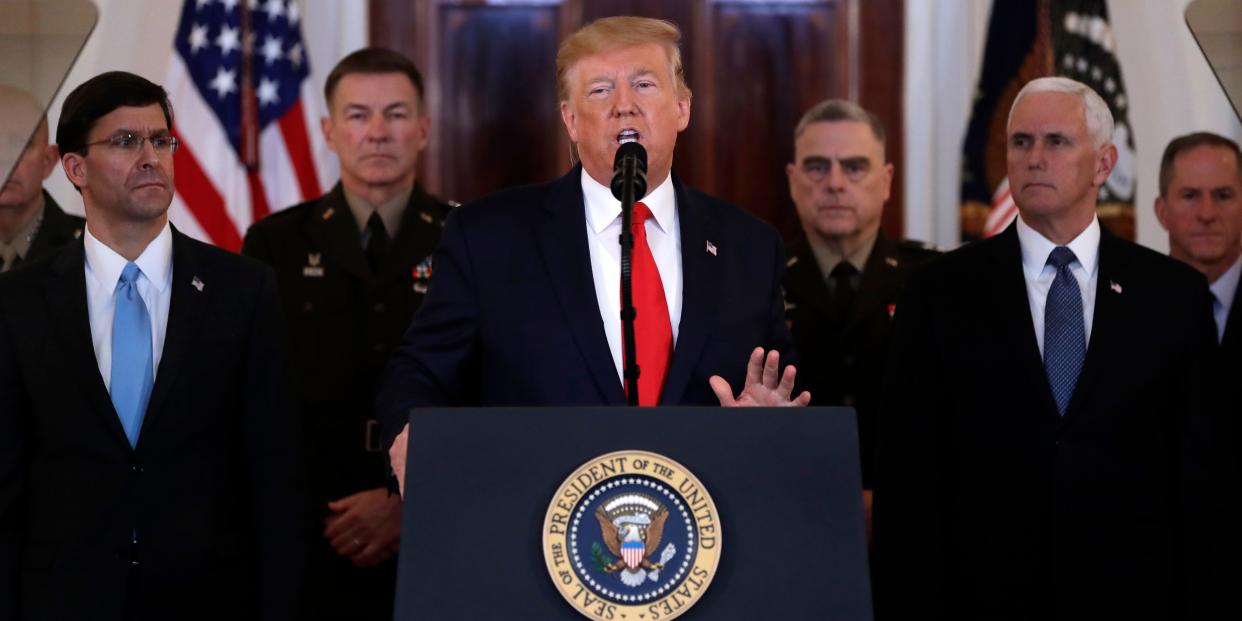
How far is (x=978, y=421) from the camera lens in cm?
296

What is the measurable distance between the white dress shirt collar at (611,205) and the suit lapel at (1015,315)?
82 centimetres

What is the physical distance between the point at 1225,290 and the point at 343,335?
2.20 metres

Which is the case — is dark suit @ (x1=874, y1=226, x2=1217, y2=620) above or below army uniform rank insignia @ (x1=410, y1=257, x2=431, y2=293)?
below

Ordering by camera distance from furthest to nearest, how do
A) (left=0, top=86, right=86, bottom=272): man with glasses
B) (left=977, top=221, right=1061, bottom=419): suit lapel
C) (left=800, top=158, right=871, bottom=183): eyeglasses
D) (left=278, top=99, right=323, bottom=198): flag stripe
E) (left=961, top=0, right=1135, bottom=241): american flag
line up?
(left=278, top=99, right=323, bottom=198): flag stripe < (left=961, top=0, right=1135, bottom=241): american flag < (left=800, top=158, right=871, bottom=183): eyeglasses < (left=0, top=86, right=86, bottom=272): man with glasses < (left=977, top=221, right=1061, bottom=419): suit lapel

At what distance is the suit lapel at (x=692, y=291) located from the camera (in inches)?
94.1

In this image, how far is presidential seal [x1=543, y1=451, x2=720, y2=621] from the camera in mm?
1755

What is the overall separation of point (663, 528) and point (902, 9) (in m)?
4.53

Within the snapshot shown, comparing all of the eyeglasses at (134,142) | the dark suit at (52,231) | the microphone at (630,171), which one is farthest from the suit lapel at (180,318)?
the microphone at (630,171)

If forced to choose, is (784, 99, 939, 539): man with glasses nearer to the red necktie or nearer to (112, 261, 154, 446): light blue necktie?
the red necktie

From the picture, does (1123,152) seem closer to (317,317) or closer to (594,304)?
(317,317)

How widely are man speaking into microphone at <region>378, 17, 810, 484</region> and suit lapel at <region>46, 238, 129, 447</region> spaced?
59 cm

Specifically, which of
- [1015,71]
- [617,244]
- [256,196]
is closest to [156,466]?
[617,244]


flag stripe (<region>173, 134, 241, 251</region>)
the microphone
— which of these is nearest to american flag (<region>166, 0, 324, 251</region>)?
flag stripe (<region>173, 134, 241, 251</region>)

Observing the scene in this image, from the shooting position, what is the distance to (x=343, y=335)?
371cm
